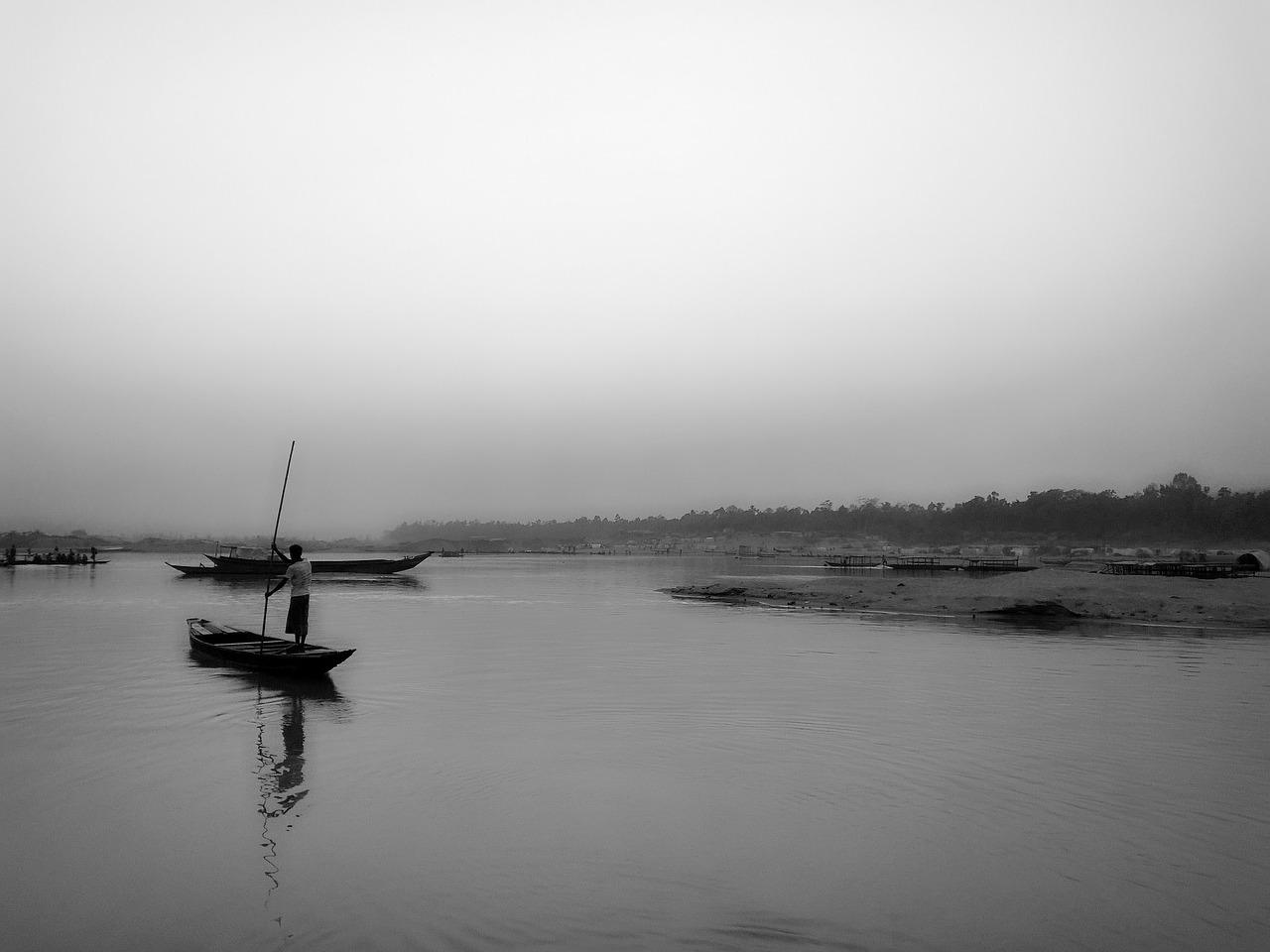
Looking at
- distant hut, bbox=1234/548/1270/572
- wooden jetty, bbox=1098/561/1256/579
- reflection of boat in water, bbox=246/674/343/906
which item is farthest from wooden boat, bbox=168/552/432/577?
distant hut, bbox=1234/548/1270/572

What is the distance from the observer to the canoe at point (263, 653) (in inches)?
681

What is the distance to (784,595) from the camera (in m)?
43.7

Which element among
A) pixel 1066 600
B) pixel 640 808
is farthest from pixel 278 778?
pixel 1066 600

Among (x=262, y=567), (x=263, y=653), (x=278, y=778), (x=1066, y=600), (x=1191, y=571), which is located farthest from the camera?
(x=262, y=567)

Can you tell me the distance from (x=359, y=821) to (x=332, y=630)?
23.2 meters

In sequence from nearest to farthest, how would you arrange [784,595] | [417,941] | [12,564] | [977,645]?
[417,941], [977,645], [784,595], [12,564]

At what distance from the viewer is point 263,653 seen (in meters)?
18.1

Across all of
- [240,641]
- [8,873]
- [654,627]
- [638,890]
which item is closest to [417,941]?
[638,890]

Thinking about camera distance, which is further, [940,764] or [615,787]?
[940,764]

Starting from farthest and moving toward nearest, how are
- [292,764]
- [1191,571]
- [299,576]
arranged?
1. [1191,571]
2. [299,576]
3. [292,764]

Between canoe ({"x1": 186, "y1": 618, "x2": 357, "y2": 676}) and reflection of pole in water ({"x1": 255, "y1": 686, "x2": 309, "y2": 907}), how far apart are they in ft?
10.7

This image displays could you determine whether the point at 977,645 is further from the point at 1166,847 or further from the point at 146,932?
the point at 146,932

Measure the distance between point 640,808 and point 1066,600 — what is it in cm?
3104

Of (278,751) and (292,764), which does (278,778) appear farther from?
(278,751)
